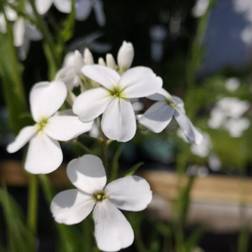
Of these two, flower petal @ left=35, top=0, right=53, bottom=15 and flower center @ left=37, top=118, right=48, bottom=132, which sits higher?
flower petal @ left=35, top=0, right=53, bottom=15

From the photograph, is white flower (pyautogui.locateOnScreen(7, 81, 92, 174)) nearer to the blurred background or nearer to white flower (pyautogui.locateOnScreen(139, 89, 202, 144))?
white flower (pyautogui.locateOnScreen(139, 89, 202, 144))

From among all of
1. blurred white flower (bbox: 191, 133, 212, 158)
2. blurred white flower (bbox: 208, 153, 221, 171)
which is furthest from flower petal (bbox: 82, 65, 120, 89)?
blurred white flower (bbox: 208, 153, 221, 171)

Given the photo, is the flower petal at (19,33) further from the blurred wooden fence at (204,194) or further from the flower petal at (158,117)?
the blurred wooden fence at (204,194)

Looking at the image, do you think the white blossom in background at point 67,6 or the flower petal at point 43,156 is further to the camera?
the white blossom in background at point 67,6

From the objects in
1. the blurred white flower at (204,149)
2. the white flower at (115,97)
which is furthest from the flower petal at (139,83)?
the blurred white flower at (204,149)

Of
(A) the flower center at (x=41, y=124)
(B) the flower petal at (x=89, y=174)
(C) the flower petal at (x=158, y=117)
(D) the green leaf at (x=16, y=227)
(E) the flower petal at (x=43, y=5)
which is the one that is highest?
(E) the flower petal at (x=43, y=5)

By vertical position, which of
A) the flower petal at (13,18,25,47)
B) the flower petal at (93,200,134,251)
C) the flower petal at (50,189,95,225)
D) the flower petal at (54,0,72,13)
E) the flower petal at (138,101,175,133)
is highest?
the flower petal at (54,0,72,13)

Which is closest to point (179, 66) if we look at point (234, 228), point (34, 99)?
point (234, 228)
